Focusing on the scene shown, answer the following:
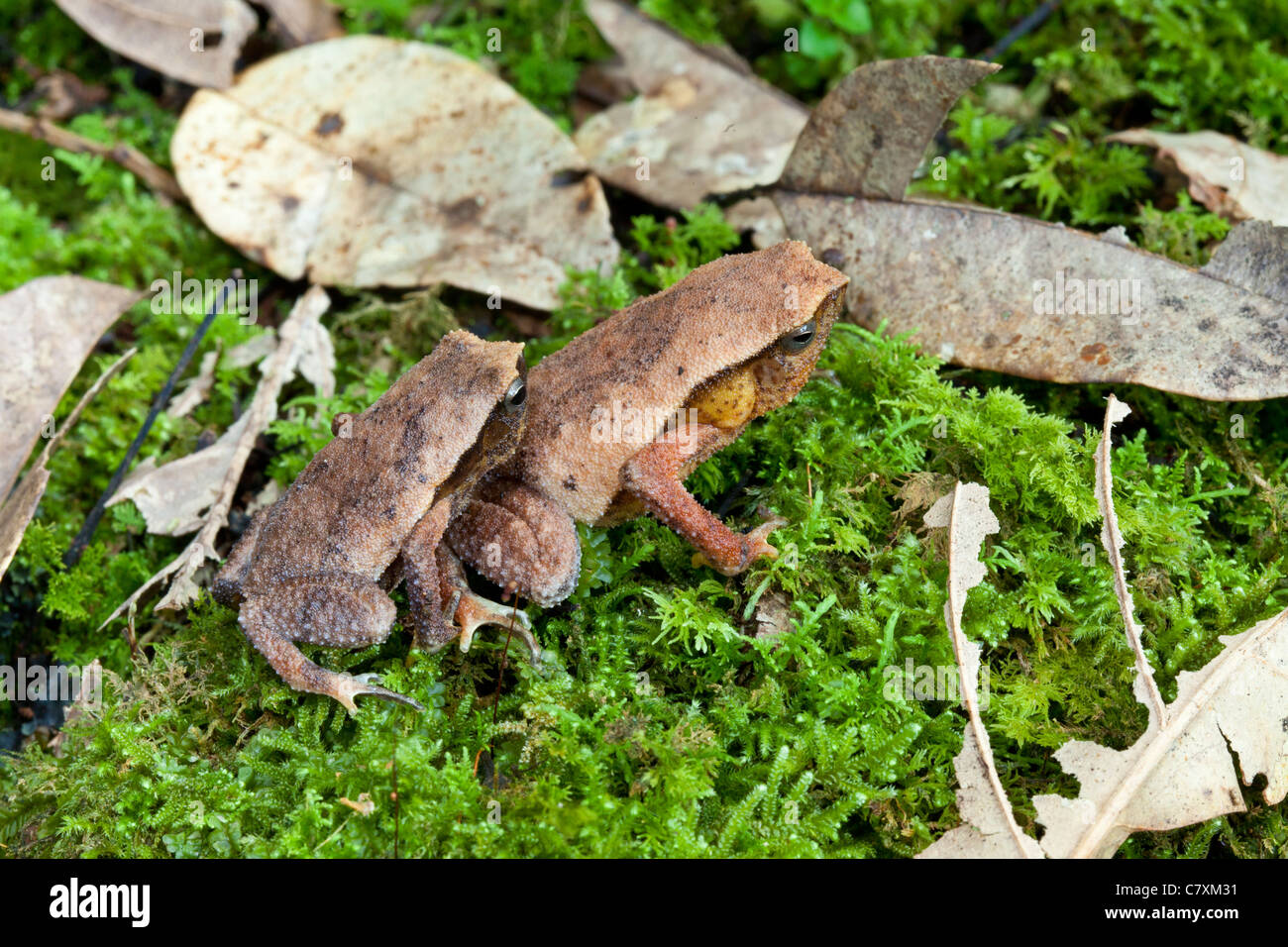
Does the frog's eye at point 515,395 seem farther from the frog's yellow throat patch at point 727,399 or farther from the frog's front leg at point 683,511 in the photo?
the frog's yellow throat patch at point 727,399

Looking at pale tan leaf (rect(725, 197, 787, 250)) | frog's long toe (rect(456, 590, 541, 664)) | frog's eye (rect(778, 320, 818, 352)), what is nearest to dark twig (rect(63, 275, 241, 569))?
frog's long toe (rect(456, 590, 541, 664))

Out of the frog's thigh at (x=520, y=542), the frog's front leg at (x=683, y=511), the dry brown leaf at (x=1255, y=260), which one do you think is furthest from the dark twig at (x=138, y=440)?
the dry brown leaf at (x=1255, y=260)

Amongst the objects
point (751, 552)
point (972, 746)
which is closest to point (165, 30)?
point (751, 552)

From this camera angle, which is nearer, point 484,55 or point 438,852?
point 438,852

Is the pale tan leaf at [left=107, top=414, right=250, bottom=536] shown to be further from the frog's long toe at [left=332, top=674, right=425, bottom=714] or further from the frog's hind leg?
the frog's long toe at [left=332, top=674, right=425, bottom=714]

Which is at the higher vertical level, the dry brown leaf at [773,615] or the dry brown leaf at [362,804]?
the dry brown leaf at [773,615]
